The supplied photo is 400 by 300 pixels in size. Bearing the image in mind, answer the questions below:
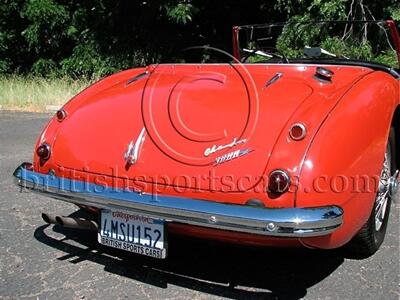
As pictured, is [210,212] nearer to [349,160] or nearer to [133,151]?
[133,151]

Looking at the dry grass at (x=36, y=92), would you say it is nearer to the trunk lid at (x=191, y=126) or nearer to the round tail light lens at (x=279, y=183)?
the trunk lid at (x=191, y=126)

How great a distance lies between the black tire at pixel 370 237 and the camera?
3.25 m

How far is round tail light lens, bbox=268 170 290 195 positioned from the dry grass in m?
8.44

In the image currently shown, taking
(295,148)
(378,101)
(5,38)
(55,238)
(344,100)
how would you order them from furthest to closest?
1. (5,38)
2. (55,238)
3. (378,101)
4. (344,100)
5. (295,148)

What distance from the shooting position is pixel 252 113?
9.78 ft

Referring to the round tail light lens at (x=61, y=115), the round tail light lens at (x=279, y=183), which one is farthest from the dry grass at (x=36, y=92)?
the round tail light lens at (x=279, y=183)

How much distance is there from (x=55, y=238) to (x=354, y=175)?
209 centimetres

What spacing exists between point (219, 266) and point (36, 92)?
896 centimetres

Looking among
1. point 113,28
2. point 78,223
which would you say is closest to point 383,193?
point 78,223

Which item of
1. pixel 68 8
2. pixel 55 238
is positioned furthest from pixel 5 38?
pixel 55 238

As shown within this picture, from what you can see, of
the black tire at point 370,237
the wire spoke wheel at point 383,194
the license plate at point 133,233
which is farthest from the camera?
the wire spoke wheel at point 383,194

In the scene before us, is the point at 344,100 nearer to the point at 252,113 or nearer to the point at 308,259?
the point at 252,113

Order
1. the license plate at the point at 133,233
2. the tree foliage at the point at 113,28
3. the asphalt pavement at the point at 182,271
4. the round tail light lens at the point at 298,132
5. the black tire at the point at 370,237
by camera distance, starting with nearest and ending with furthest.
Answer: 1. the round tail light lens at the point at 298,132
2. the license plate at the point at 133,233
3. the asphalt pavement at the point at 182,271
4. the black tire at the point at 370,237
5. the tree foliage at the point at 113,28

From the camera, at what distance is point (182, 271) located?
10.8 ft
